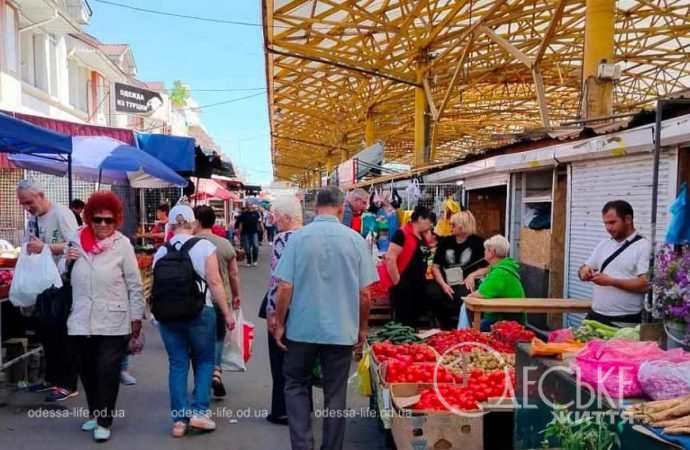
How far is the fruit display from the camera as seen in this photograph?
13.9ft

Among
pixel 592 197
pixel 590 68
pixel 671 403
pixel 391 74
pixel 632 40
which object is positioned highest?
pixel 632 40

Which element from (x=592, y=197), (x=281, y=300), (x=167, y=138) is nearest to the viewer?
(x=281, y=300)

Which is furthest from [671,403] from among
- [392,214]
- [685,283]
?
[392,214]

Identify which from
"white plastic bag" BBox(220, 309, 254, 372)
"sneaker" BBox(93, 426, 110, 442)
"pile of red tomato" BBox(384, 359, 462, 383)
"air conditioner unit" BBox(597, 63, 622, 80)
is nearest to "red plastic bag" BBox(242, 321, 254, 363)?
"white plastic bag" BBox(220, 309, 254, 372)

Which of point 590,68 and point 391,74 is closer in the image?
point 590,68

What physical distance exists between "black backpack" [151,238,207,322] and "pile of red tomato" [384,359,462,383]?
1456 millimetres

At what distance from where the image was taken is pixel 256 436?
4348mm

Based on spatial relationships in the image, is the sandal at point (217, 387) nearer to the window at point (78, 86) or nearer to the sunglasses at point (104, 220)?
the sunglasses at point (104, 220)

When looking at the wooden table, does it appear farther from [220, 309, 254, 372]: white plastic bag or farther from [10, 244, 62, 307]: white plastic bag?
[10, 244, 62, 307]: white plastic bag

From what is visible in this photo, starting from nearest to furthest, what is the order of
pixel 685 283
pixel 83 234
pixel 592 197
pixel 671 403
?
pixel 671 403 < pixel 685 283 < pixel 83 234 < pixel 592 197

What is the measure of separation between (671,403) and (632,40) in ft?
Result: 61.1

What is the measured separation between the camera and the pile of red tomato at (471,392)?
3.62 meters

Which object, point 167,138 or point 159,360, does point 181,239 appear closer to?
point 159,360

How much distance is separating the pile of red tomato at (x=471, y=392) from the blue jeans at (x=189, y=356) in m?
1.66
